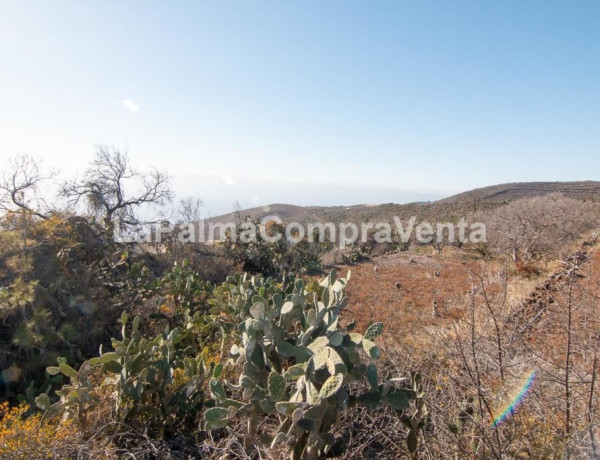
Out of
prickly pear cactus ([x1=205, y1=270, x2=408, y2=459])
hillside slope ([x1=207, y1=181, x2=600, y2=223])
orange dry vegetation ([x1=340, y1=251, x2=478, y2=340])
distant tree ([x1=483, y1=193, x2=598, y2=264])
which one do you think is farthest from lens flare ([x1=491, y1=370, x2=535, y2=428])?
hillside slope ([x1=207, y1=181, x2=600, y2=223])

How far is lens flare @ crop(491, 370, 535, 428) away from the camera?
2.14m

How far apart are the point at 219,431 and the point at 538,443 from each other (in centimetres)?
199

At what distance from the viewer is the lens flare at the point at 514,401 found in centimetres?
214

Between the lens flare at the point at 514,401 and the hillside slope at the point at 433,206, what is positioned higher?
the hillside slope at the point at 433,206

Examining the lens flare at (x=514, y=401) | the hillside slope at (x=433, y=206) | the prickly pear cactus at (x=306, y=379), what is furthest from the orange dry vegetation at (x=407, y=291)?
the hillside slope at (x=433, y=206)

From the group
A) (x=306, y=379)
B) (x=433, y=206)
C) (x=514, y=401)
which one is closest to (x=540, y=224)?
(x=514, y=401)

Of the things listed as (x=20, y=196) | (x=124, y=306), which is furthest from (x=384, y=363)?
(x=20, y=196)

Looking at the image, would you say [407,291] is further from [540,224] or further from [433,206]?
[433,206]

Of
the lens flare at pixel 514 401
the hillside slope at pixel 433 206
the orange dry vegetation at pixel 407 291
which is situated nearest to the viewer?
the lens flare at pixel 514 401

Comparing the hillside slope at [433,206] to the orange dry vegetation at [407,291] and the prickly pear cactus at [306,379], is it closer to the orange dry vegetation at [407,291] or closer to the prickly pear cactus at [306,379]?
the orange dry vegetation at [407,291]

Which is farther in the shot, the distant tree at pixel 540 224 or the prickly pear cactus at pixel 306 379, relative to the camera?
the distant tree at pixel 540 224

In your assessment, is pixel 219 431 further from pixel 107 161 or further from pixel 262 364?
pixel 107 161

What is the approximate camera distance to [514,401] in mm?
2379

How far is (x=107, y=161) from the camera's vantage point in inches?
487
